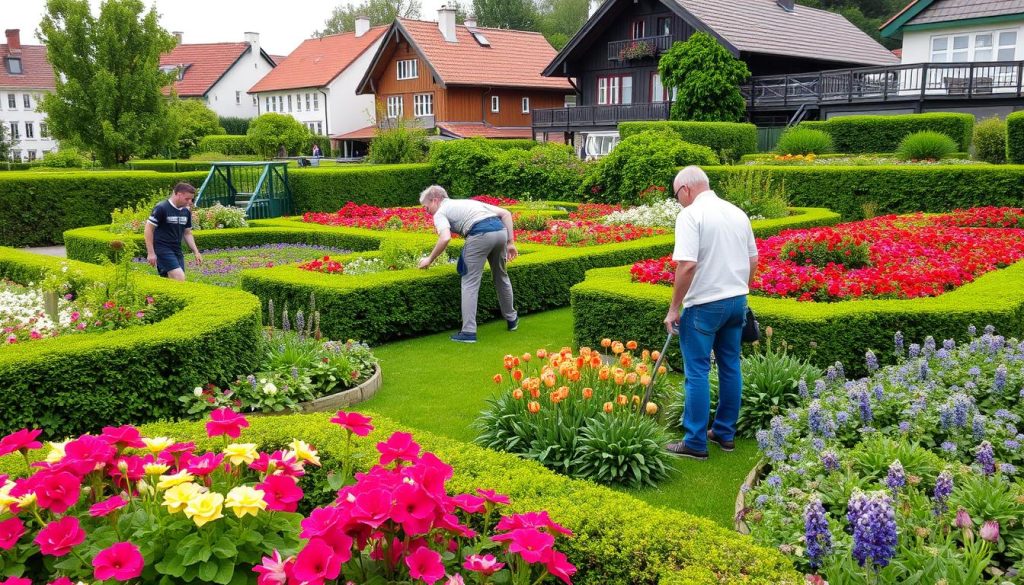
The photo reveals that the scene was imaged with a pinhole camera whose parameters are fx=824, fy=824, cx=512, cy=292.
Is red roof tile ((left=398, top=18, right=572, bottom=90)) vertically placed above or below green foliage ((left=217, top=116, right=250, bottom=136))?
above

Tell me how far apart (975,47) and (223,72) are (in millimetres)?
49447

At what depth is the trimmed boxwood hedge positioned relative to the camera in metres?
3.03

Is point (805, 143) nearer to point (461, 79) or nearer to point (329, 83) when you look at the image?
point (461, 79)

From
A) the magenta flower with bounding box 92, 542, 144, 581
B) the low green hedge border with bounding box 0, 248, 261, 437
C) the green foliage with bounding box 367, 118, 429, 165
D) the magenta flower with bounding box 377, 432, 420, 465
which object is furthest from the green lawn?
the green foliage with bounding box 367, 118, 429, 165

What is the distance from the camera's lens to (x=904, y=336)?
22.6ft

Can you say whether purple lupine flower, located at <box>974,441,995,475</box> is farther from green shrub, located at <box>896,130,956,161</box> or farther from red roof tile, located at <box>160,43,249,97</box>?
red roof tile, located at <box>160,43,249,97</box>

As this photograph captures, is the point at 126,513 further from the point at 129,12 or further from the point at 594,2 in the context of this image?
the point at 594,2

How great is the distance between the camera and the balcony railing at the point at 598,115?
32.9 metres

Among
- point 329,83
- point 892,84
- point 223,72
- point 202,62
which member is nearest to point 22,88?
point 202,62

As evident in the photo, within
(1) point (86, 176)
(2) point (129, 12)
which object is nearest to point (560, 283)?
(1) point (86, 176)

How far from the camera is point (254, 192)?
62.7ft

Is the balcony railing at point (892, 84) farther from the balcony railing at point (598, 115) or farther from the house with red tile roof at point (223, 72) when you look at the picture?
the house with red tile roof at point (223, 72)

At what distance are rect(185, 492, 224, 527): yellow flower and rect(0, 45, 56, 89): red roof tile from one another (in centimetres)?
7258

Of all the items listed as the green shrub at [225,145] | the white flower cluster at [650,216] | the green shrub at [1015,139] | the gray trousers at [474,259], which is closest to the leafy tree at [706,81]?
the green shrub at [1015,139]
